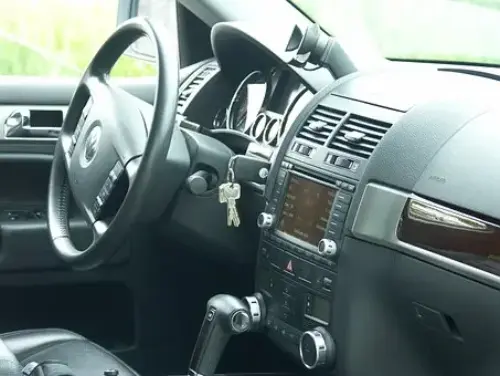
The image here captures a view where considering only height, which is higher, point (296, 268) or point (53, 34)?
Result: point (53, 34)

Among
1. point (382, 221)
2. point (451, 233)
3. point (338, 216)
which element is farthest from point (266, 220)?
point (451, 233)

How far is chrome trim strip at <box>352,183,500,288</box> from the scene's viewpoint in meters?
1.37

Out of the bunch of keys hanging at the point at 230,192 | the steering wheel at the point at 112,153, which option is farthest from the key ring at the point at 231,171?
the steering wheel at the point at 112,153

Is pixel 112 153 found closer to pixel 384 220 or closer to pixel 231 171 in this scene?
pixel 231 171

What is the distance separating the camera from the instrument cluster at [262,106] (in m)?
1.83

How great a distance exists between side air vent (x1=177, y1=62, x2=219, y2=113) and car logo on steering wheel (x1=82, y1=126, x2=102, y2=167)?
10.7 inches

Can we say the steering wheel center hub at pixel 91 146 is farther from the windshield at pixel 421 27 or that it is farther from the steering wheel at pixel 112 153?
the windshield at pixel 421 27

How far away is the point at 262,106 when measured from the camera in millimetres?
1918

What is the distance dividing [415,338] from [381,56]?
0.68 m

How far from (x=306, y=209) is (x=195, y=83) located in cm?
63

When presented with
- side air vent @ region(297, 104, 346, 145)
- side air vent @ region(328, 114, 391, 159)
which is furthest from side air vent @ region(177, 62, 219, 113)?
side air vent @ region(328, 114, 391, 159)

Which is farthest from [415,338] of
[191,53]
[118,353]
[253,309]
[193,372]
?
[191,53]

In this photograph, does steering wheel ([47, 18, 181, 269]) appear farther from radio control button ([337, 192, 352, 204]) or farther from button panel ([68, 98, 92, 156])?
radio control button ([337, 192, 352, 204])

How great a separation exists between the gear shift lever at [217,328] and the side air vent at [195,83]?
54 centimetres
